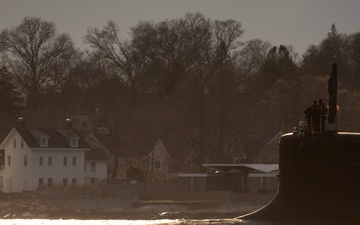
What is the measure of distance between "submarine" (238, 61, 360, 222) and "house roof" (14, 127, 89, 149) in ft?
238

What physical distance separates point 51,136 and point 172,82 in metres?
31.2

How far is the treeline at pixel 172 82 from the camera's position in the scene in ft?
350

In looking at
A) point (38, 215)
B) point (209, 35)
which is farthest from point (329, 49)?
point (38, 215)

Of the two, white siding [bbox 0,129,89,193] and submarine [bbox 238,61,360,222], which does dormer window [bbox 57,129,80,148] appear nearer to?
white siding [bbox 0,129,89,193]

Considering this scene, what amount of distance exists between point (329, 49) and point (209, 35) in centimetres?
1645

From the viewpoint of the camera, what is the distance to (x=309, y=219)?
3241 centimetres

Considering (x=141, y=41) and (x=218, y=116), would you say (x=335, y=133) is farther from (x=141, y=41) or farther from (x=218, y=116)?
(x=141, y=41)

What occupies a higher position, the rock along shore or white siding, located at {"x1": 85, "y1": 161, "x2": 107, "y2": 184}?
white siding, located at {"x1": 85, "y1": 161, "x2": 107, "y2": 184}

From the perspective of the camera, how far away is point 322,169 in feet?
105

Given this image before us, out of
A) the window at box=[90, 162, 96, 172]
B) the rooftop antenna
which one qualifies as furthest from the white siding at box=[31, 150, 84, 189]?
the rooftop antenna

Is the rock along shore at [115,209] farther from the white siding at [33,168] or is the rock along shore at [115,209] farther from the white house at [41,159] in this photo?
the white house at [41,159]

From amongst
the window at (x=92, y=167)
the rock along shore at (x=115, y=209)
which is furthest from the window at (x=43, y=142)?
the rock along shore at (x=115, y=209)

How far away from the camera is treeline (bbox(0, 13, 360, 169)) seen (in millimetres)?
106625

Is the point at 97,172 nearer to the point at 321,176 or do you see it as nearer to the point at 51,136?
the point at 51,136
